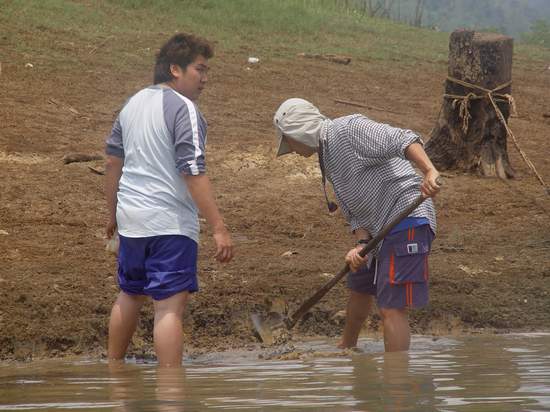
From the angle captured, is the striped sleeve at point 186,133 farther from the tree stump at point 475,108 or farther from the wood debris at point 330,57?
the wood debris at point 330,57

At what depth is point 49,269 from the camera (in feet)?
26.1

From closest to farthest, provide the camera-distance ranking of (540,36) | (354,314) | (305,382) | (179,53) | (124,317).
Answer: (305,382) < (179,53) < (124,317) < (354,314) < (540,36)

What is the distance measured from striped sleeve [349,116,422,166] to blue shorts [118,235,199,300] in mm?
862

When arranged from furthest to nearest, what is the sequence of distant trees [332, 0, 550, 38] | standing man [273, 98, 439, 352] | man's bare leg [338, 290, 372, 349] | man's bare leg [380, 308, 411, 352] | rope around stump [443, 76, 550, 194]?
distant trees [332, 0, 550, 38] < rope around stump [443, 76, 550, 194] < man's bare leg [338, 290, 372, 349] < man's bare leg [380, 308, 411, 352] < standing man [273, 98, 439, 352]

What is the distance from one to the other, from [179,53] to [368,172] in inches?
39.9

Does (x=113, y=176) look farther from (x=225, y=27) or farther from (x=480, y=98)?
(x=225, y=27)

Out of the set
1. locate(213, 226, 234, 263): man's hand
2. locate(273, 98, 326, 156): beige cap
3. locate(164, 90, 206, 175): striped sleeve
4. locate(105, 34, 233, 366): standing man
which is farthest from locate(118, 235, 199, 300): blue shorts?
locate(273, 98, 326, 156): beige cap

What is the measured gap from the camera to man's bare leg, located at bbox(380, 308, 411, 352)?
242 inches

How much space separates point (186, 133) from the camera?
222 inches

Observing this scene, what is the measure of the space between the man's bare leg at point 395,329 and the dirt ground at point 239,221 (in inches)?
50.4

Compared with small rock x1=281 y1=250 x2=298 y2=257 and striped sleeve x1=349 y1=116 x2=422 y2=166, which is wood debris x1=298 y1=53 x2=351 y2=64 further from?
striped sleeve x1=349 y1=116 x2=422 y2=166

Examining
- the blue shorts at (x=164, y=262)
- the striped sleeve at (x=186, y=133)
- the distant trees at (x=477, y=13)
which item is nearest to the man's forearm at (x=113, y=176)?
the blue shorts at (x=164, y=262)

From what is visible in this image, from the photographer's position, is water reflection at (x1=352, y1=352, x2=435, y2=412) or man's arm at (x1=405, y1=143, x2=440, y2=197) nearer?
water reflection at (x1=352, y1=352, x2=435, y2=412)

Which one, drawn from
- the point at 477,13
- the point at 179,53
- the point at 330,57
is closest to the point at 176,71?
the point at 179,53
